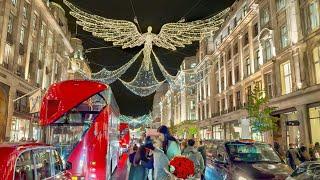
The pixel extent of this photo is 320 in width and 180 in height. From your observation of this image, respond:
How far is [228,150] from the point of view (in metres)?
11.1

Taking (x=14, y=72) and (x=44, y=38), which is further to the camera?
(x=44, y=38)

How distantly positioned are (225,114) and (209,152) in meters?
31.0

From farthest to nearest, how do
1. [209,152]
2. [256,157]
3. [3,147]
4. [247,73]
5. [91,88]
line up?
[247,73] < [209,152] < [91,88] < [256,157] < [3,147]

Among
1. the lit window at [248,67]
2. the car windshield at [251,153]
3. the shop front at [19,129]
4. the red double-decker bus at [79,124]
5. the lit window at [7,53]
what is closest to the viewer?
the car windshield at [251,153]

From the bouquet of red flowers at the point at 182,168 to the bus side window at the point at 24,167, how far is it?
2.46 meters

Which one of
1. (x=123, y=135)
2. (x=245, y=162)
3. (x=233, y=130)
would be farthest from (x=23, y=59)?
(x=245, y=162)

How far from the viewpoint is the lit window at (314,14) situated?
71.8 feet

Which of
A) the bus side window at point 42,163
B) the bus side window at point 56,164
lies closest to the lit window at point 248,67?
the bus side window at point 56,164

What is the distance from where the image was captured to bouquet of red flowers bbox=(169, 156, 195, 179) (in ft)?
19.0

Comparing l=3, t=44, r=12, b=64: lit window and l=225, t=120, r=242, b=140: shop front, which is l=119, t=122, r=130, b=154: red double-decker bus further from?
l=225, t=120, r=242, b=140: shop front

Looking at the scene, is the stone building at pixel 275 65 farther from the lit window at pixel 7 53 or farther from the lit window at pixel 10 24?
the lit window at pixel 10 24

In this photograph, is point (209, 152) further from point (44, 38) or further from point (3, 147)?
point (44, 38)

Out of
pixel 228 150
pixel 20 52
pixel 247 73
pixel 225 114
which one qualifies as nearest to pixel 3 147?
pixel 228 150

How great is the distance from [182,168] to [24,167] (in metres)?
Result: 2.67
